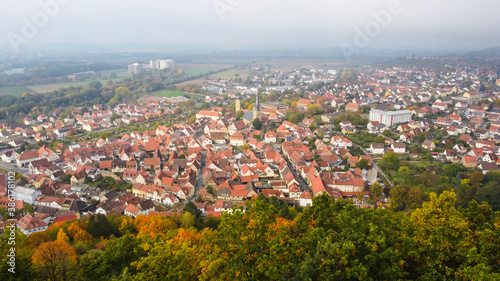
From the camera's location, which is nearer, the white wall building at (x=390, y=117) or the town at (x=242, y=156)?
the town at (x=242, y=156)

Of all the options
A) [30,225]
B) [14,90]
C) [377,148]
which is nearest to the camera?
[30,225]

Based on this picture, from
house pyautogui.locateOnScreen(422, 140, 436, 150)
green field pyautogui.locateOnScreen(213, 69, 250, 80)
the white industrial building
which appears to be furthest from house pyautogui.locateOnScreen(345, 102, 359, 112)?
the white industrial building

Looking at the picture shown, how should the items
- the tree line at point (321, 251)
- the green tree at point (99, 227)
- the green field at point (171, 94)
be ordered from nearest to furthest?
the tree line at point (321, 251), the green tree at point (99, 227), the green field at point (171, 94)

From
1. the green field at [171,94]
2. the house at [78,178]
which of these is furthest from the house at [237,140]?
the green field at [171,94]

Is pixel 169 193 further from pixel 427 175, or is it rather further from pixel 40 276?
pixel 427 175

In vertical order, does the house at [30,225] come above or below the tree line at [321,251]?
below

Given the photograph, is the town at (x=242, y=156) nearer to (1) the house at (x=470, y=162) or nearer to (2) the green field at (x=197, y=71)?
(1) the house at (x=470, y=162)

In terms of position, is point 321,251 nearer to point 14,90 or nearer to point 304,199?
point 304,199

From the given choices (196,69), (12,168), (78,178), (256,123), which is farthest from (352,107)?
(196,69)

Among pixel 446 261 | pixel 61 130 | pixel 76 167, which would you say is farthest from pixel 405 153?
pixel 61 130
